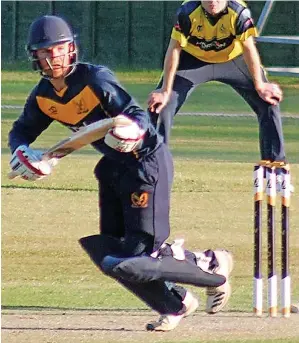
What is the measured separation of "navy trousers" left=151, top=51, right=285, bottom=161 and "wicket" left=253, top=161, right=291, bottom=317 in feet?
1.59

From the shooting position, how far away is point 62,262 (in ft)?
Result: 28.7

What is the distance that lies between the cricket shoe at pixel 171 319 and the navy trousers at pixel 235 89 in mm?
1276

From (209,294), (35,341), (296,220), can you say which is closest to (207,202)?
(296,220)

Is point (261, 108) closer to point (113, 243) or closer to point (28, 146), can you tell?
point (113, 243)

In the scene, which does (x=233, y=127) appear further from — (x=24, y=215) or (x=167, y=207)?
(x=167, y=207)

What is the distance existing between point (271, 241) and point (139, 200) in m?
1.01

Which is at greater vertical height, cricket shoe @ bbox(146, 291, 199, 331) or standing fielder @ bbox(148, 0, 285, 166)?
standing fielder @ bbox(148, 0, 285, 166)

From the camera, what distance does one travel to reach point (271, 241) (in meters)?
7.05

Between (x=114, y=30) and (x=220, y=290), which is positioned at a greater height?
(x=220, y=290)

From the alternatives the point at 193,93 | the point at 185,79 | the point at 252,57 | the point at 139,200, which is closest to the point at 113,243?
the point at 139,200

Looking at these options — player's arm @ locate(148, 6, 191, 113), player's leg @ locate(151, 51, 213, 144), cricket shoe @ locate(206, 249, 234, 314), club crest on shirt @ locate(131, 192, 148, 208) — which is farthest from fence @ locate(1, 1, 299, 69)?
club crest on shirt @ locate(131, 192, 148, 208)

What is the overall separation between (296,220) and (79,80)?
477 cm

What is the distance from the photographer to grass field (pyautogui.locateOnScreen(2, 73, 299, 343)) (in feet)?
21.7

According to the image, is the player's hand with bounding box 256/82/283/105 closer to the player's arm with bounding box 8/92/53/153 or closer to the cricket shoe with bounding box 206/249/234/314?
the cricket shoe with bounding box 206/249/234/314
